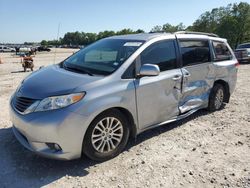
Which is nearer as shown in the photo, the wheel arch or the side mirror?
the side mirror

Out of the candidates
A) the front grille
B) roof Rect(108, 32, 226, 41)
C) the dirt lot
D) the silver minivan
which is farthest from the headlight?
roof Rect(108, 32, 226, 41)

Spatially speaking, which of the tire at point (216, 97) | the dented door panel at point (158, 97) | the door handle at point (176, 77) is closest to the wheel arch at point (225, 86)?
the tire at point (216, 97)

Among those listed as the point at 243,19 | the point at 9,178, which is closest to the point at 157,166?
the point at 9,178

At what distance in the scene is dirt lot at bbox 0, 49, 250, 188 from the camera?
11.0 feet

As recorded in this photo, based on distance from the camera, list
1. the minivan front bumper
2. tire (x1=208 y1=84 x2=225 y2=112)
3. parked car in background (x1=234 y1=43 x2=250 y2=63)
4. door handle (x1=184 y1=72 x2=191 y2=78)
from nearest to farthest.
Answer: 1. the minivan front bumper
2. door handle (x1=184 y1=72 x2=191 y2=78)
3. tire (x1=208 y1=84 x2=225 y2=112)
4. parked car in background (x1=234 y1=43 x2=250 y2=63)

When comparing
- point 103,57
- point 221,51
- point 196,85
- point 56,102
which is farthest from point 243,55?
point 56,102

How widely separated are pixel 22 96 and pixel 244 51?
18.9 m

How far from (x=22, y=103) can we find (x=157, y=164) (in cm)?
203

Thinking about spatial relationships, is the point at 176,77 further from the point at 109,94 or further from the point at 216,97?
the point at 216,97

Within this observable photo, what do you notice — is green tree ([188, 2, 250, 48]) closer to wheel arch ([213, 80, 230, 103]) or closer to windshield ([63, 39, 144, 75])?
wheel arch ([213, 80, 230, 103])

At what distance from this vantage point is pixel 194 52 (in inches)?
208

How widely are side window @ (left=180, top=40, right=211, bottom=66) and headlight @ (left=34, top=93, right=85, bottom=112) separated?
2.39 metres

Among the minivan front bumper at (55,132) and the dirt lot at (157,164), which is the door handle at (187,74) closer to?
the dirt lot at (157,164)

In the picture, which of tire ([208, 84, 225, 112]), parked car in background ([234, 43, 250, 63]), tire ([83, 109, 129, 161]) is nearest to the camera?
tire ([83, 109, 129, 161])
